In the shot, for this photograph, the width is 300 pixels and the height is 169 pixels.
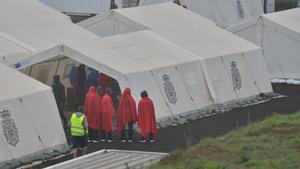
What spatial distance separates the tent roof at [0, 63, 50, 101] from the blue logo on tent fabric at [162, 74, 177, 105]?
440cm

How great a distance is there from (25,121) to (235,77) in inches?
365

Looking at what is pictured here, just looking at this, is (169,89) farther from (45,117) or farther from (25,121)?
(25,121)

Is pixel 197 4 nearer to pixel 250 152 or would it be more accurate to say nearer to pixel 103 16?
pixel 103 16

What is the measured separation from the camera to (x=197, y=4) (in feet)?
118

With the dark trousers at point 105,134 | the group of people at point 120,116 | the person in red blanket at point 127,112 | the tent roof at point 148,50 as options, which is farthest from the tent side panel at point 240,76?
the dark trousers at point 105,134

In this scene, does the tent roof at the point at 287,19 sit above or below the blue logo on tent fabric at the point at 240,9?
above

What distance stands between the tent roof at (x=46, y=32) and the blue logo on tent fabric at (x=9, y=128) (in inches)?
153

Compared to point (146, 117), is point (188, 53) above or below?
above

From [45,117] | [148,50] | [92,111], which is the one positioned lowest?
[92,111]

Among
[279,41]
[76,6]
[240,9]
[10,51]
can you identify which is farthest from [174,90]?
[240,9]

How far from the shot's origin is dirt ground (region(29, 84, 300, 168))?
17.1 m

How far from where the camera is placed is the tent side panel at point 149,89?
1873cm

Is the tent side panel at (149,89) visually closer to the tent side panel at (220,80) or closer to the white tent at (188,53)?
the white tent at (188,53)

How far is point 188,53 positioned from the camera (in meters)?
22.1
